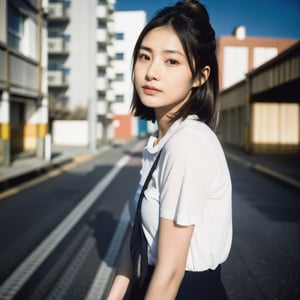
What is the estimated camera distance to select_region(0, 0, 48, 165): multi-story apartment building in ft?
40.2

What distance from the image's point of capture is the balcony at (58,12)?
35.0 m

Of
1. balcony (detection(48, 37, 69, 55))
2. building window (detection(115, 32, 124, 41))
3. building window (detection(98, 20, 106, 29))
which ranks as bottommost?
balcony (detection(48, 37, 69, 55))

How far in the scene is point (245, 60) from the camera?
4641cm

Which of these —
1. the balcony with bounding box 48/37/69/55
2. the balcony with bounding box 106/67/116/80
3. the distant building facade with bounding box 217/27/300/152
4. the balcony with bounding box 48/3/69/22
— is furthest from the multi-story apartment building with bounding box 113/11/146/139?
the distant building facade with bounding box 217/27/300/152

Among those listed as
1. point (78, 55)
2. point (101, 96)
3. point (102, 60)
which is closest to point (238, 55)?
point (102, 60)

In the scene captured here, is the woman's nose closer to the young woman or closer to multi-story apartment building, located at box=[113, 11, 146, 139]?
the young woman

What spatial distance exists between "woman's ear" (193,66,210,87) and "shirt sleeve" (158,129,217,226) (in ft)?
1.00

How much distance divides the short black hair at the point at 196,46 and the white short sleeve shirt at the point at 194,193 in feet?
0.39

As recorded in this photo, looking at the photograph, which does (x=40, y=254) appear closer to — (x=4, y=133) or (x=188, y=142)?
(x=188, y=142)

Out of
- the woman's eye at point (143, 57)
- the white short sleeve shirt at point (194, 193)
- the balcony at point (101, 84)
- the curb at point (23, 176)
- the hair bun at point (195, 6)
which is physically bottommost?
the curb at point (23, 176)

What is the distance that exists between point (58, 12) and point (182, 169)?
38.6 m

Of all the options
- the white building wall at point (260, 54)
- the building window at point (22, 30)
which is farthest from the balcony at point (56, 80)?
the white building wall at point (260, 54)

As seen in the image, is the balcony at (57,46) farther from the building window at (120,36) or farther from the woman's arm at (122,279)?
the woman's arm at (122,279)

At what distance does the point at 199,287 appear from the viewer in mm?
1156
